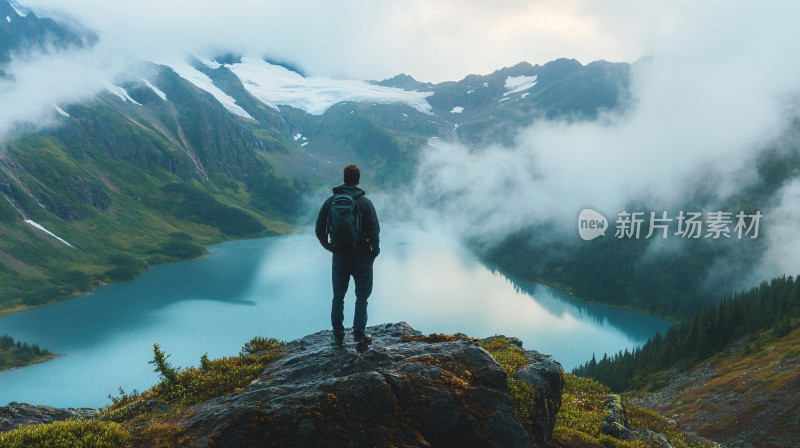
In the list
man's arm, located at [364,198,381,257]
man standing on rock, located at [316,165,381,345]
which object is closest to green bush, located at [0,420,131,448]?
man standing on rock, located at [316,165,381,345]

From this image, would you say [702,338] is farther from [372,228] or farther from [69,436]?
[69,436]

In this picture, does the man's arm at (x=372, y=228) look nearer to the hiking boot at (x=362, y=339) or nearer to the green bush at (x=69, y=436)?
the hiking boot at (x=362, y=339)

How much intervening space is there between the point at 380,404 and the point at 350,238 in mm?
4478

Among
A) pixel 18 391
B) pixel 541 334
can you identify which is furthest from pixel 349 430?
pixel 541 334

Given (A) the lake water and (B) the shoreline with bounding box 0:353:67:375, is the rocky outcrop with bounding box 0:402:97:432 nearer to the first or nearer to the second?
(A) the lake water

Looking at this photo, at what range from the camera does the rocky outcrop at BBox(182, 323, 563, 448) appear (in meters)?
10.1

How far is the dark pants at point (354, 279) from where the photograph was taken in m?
14.1

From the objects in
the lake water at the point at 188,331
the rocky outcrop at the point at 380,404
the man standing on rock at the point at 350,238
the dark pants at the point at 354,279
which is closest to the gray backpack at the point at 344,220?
the man standing on rock at the point at 350,238

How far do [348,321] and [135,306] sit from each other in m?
107

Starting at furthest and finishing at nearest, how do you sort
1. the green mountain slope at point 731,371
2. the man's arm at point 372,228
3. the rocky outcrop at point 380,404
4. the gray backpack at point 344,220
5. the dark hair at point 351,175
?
the green mountain slope at point 731,371
the dark hair at point 351,175
the man's arm at point 372,228
the gray backpack at point 344,220
the rocky outcrop at point 380,404

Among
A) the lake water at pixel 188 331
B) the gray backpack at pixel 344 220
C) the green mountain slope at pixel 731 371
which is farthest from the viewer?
the lake water at pixel 188 331

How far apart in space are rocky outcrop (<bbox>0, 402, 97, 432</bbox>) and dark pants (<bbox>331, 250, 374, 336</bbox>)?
274 inches

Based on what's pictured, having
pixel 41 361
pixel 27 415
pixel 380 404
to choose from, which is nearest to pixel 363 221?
pixel 380 404

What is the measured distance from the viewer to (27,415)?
1205 cm
